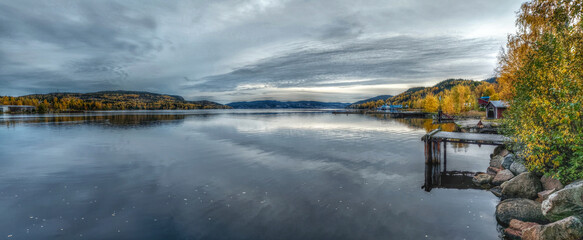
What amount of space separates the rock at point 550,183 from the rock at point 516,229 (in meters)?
3.06

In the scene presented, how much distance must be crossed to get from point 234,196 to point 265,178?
384cm

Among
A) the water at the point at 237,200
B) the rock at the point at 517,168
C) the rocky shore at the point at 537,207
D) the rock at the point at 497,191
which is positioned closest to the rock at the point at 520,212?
the rocky shore at the point at 537,207

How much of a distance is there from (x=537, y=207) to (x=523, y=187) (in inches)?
111

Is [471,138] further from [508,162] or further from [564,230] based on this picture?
[564,230]

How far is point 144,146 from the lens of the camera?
31578mm

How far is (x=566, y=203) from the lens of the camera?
29.6 ft

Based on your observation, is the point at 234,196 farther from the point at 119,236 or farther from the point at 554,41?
the point at 554,41

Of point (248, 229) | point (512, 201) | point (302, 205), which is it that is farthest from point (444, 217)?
point (248, 229)

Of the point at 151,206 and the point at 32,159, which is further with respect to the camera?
the point at 32,159

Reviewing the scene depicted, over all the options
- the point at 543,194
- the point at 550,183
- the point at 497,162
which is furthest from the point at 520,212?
the point at 497,162

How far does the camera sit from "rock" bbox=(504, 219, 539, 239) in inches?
375

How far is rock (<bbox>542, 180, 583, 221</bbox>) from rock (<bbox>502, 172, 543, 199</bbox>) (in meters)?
Answer: 3.26

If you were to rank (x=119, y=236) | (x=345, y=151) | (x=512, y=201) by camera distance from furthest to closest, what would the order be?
(x=345, y=151), (x=512, y=201), (x=119, y=236)

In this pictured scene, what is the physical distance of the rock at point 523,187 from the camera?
1242cm
